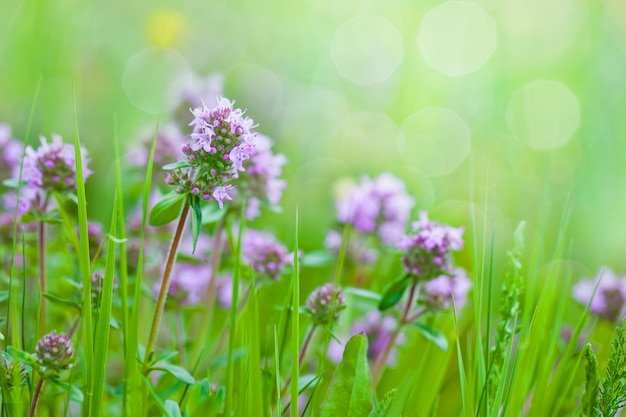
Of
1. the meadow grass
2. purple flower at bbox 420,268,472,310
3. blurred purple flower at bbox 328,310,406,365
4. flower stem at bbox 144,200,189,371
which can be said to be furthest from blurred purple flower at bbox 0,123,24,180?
purple flower at bbox 420,268,472,310

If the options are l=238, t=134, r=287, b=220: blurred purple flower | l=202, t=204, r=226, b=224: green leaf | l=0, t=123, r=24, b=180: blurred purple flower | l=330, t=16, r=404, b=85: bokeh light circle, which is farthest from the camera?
l=330, t=16, r=404, b=85: bokeh light circle

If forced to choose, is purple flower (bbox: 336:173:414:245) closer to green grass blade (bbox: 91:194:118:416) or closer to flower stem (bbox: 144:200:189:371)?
flower stem (bbox: 144:200:189:371)

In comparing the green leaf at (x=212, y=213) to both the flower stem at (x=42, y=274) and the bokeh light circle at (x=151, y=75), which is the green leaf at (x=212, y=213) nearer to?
the flower stem at (x=42, y=274)

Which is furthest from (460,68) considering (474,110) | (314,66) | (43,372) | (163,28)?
(43,372)

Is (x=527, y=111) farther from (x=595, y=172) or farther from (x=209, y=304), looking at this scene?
(x=209, y=304)

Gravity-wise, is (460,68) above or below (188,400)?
above

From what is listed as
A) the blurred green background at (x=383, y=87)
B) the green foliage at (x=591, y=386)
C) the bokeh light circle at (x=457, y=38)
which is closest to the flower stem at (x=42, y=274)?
the green foliage at (x=591, y=386)
